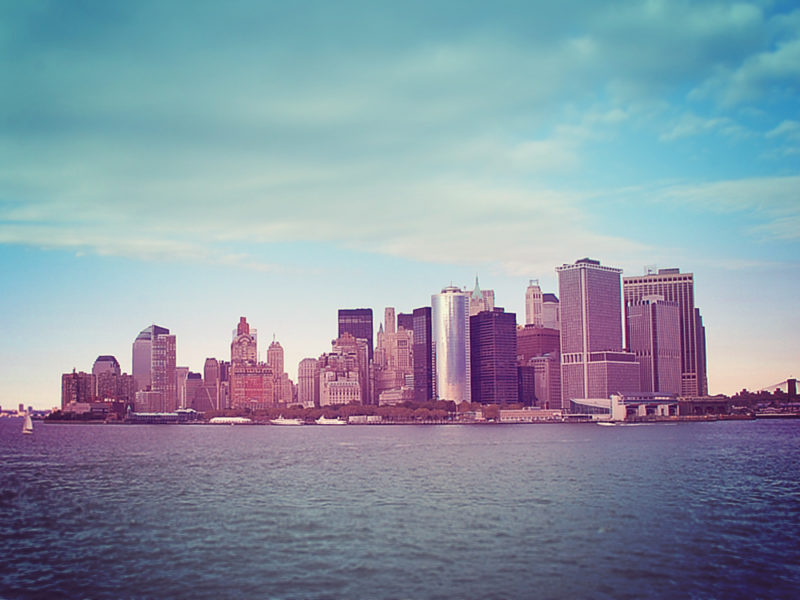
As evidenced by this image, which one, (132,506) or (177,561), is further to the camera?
(132,506)

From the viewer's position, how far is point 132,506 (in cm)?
7569

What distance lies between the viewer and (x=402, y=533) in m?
60.0

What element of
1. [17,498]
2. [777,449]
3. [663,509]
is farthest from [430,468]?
[777,449]

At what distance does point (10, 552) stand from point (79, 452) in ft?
377

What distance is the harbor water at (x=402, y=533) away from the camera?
46.2 metres

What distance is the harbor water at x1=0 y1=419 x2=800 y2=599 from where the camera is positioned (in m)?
46.2

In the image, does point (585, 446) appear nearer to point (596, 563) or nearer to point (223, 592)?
point (596, 563)

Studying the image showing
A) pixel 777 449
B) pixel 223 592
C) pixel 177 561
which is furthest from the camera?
pixel 777 449

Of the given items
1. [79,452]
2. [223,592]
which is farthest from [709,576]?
[79,452]

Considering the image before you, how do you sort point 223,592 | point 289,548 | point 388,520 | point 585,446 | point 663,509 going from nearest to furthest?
point 223,592 → point 289,548 → point 388,520 → point 663,509 → point 585,446

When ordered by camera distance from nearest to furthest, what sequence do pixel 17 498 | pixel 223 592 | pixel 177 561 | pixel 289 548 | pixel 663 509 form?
pixel 223 592 → pixel 177 561 → pixel 289 548 → pixel 663 509 → pixel 17 498

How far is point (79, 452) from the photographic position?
162 m

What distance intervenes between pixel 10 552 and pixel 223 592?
20375 millimetres

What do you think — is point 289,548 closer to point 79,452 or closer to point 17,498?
point 17,498
